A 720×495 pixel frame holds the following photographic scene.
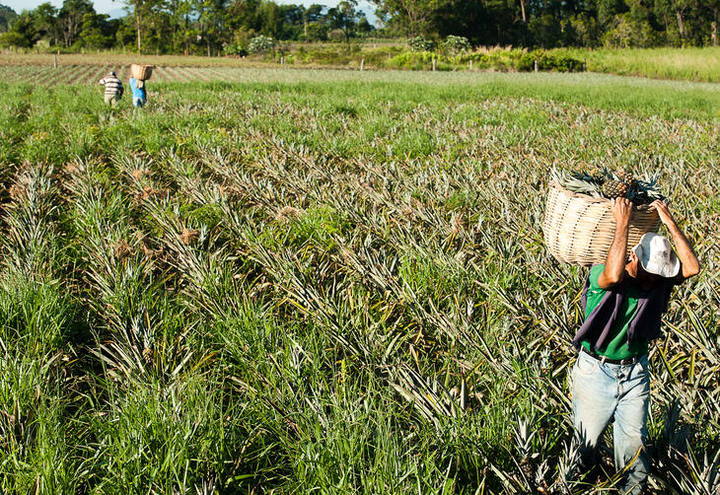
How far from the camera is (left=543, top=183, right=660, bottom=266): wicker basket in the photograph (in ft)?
6.46

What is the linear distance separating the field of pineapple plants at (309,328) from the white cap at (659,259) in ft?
1.89

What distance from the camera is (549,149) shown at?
28.9ft

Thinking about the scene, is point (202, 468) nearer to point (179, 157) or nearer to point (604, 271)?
point (604, 271)

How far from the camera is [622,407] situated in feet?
7.01

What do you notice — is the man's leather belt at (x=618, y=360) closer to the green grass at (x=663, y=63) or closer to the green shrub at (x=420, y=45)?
the green grass at (x=663, y=63)

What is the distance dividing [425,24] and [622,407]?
204 ft

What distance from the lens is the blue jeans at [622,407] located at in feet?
6.88

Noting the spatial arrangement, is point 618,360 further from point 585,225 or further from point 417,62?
point 417,62

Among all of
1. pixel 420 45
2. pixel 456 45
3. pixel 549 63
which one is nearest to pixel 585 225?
pixel 549 63

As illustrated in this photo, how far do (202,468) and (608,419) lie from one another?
1521 mm

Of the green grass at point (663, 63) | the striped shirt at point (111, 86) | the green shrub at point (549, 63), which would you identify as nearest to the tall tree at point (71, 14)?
the green shrub at point (549, 63)

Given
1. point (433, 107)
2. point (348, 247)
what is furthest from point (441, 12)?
point (348, 247)

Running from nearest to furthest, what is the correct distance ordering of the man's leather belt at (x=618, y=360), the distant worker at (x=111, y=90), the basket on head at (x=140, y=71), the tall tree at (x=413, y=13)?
1. the man's leather belt at (x=618, y=360)
2. the basket on head at (x=140, y=71)
3. the distant worker at (x=111, y=90)
4. the tall tree at (x=413, y=13)

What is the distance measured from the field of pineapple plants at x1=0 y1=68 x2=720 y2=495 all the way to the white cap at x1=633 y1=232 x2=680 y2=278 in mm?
575
